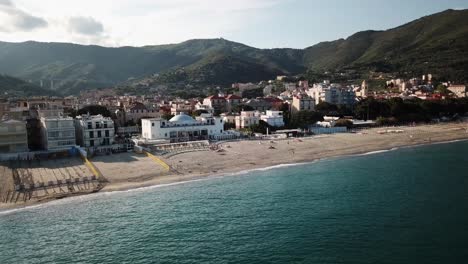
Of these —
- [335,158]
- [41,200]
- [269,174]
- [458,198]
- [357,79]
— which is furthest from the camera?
[357,79]

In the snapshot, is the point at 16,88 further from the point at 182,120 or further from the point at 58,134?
the point at 58,134

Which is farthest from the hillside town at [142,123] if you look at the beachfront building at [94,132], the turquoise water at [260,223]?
the turquoise water at [260,223]

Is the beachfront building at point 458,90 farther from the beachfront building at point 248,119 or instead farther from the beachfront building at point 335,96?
the beachfront building at point 248,119

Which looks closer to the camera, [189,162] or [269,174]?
[269,174]

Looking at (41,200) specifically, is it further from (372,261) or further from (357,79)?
(357,79)

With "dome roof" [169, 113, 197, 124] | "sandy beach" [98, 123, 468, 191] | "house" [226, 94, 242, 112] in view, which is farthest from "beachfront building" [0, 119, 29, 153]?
"house" [226, 94, 242, 112]

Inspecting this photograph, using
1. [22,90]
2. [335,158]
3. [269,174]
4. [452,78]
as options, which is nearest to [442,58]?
[452,78]

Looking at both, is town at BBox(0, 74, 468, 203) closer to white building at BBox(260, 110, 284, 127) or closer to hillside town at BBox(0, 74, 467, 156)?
white building at BBox(260, 110, 284, 127)
